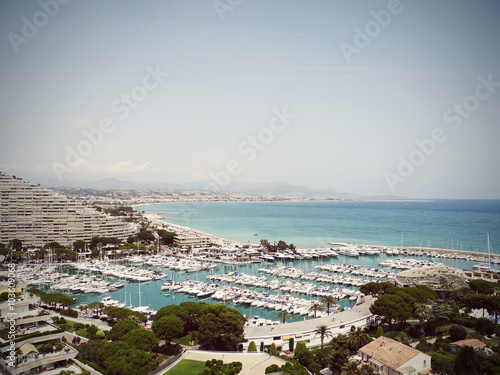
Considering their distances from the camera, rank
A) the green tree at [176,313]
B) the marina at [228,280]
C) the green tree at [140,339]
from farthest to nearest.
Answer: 1. the marina at [228,280]
2. the green tree at [176,313]
3. the green tree at [140,339]

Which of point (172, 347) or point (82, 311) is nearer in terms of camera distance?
point (172, 347)

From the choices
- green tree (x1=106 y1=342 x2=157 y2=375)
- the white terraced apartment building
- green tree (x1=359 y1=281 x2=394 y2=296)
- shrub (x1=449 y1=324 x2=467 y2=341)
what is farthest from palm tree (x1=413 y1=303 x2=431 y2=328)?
the white terraced apartment building

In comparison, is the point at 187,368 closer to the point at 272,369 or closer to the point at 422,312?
the point at 272,369

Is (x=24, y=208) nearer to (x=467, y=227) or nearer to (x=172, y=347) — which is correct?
(x=172, y=347)

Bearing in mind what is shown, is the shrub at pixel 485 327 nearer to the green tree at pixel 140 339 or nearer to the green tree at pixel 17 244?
the green tree at pixel 140 339

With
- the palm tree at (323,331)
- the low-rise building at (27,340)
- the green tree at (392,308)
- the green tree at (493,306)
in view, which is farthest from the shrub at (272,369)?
the green tree at (493,306)

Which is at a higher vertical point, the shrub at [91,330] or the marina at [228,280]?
the shrub at [91,330]

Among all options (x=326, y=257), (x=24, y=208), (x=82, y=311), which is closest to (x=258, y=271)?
(x=326, y=257)
